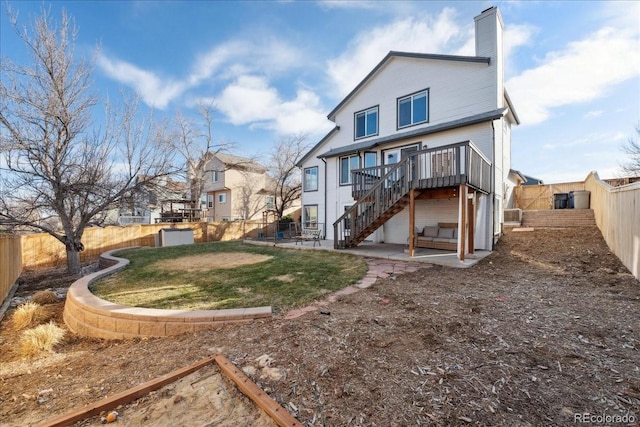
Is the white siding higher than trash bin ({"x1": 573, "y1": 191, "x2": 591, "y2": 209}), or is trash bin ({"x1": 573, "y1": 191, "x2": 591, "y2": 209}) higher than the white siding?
the white siding

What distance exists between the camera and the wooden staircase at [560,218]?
36.8 feet

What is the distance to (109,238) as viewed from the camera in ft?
46.4

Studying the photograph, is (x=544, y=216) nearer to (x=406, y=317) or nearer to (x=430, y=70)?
(x=430, y=70)

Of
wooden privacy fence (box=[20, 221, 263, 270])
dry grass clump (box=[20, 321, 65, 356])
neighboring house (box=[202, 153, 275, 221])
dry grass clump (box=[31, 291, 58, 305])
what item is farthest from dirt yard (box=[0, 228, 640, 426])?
neighboring house (box=[202, 153, 275, 221])

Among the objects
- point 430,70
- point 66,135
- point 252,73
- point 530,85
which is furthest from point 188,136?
point 530,85

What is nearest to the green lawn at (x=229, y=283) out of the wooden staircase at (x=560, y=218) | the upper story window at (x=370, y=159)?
the upper story window at (x=370, y=159)

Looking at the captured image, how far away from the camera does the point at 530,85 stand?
441 inches

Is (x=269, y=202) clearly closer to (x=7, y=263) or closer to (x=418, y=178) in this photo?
(x=418, y=178)

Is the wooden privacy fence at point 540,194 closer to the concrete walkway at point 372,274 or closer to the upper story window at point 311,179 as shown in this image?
the upper story window at point 311,179

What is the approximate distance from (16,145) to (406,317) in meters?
10.5

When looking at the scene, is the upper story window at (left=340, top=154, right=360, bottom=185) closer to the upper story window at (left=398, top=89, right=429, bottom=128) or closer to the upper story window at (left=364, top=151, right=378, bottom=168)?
the upper story window at (left=364, top=151, right=378, bottom=168)

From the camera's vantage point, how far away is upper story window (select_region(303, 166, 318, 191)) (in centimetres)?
1574

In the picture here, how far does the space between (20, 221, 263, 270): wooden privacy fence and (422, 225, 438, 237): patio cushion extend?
41.5 feet

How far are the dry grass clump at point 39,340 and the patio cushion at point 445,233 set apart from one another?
35.4 feet
